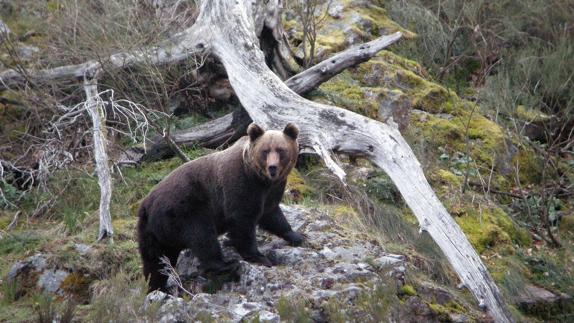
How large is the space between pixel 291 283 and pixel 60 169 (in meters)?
4.77

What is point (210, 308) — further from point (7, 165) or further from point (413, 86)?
point (413, 86)

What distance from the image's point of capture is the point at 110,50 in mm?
9836

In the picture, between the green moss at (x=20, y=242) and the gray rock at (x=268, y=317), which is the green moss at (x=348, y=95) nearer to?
the green moss at (x=20, y=242)

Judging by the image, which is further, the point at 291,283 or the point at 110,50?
the point at 110,50

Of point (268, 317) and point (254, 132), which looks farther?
point (254, 132)

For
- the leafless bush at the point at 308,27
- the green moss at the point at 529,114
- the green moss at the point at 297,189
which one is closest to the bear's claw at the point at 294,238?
the green moss at the point at 297,189

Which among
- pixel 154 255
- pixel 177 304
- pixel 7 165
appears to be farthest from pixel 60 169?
pixel 177 304

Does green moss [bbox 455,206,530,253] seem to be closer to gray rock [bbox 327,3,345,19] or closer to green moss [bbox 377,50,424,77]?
green moss [bbox 377,50,424,77]

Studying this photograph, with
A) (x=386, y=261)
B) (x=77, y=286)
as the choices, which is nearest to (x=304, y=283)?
(x=386, y=261)

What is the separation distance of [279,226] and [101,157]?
266cm

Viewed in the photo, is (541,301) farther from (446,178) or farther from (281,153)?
(281,153)

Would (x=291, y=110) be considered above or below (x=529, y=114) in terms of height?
above

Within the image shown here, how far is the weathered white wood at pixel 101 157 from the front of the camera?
8.20 metres

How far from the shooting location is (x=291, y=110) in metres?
8.44
